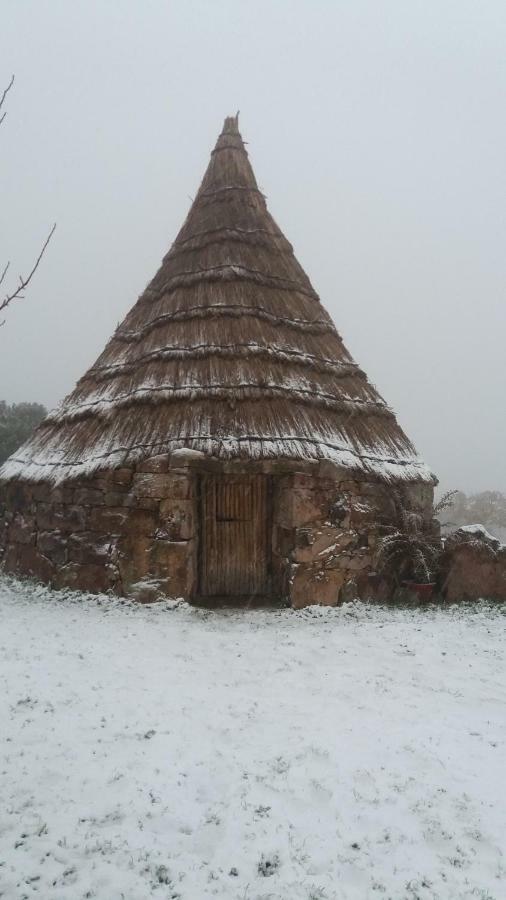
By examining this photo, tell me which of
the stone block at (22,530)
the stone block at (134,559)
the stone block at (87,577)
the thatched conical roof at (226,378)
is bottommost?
the stone block at (87,577)

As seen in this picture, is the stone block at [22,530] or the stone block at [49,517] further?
the stone block at [22,530]

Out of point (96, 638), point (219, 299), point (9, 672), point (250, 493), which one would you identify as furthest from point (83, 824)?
point (219, 299)

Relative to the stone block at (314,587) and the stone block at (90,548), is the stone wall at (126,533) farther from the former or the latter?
the stone block at (314,587)

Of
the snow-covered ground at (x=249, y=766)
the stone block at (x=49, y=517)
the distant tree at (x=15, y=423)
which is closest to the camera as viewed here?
the snow-covered ground at (x=249, y=766)

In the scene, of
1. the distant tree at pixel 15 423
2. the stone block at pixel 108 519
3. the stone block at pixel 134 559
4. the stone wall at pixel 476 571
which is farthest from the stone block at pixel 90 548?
the distant tree at pixel 15 423

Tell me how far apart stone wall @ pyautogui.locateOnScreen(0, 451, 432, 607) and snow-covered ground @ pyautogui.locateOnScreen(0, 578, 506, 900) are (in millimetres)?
1389

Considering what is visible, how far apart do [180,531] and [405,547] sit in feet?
11.5

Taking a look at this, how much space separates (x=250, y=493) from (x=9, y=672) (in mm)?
4373

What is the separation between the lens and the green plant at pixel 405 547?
8.37 m

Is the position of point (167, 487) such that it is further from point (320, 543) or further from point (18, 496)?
point (18, 496)

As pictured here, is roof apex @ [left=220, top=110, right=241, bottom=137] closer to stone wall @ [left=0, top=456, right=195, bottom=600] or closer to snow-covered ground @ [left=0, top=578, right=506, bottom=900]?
stone wall @ [left=0, top=456, right=195, bottom=600]

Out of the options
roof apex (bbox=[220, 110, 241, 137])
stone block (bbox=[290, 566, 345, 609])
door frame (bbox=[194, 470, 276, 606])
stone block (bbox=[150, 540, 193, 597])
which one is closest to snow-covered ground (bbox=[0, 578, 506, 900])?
stone block (bbox=[150, 540, 193, 597])

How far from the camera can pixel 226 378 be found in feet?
27.5

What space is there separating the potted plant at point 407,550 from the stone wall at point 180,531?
0.18m
